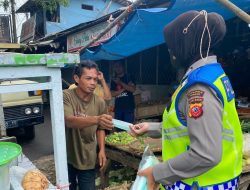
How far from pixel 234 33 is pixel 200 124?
656 centimetres

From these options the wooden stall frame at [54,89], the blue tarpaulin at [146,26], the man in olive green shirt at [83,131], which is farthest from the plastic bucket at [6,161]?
the blue tarpaulin at [146,26]

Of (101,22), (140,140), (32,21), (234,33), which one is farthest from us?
(32,21)

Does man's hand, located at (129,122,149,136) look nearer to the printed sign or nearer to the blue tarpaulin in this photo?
the blue tarpaulin

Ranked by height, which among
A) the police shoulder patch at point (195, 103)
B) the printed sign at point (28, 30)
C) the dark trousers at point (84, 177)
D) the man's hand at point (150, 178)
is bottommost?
the dark trousers at point (84, 177)

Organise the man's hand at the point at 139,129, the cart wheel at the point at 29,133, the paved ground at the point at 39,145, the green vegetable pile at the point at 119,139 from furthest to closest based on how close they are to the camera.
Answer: the cart wheel at the point at 29,133
the paved ground at the point at 39,145
the green vegetable pile at the point at 119,139
the man's hand at the point at 139,129

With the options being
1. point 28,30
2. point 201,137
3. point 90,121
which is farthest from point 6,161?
point 28,30

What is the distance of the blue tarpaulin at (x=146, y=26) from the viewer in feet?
11.9

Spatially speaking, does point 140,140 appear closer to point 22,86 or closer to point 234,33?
point 22,86

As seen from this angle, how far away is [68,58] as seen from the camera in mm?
1574

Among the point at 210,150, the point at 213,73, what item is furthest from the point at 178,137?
the point at 213,73

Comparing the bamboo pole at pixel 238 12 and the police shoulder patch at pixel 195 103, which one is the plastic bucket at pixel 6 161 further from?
the bamboo pole at pixel 238 12

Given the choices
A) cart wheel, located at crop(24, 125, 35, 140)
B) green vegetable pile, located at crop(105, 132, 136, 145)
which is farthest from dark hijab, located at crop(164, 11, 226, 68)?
cart wheel, located at crop(24, 125, 35, 140)

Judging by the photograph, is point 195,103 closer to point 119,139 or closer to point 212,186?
point 212,186

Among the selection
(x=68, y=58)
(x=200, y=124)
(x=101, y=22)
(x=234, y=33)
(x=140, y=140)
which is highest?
(x=101, y=22)
